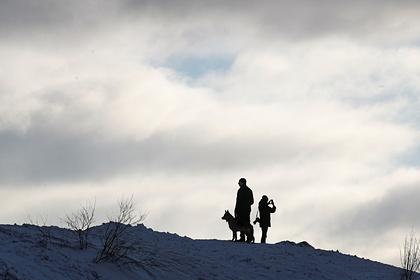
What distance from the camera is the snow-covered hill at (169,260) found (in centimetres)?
1572

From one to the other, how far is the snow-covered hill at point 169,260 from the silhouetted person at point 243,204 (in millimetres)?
1409

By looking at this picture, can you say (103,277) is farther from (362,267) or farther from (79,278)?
(362,267)

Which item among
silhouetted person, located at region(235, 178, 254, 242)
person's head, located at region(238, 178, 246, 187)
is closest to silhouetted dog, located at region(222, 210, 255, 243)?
silhouetted person, located at region(235, 178, 254, 242)

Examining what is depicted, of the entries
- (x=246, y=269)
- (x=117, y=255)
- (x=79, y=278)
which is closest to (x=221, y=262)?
(x=246, y=269)

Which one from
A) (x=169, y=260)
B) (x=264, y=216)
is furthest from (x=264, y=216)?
(x=169, y=260)

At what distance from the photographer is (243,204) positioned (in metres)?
25.2

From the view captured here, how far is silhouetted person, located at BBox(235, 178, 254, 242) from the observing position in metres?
25.2

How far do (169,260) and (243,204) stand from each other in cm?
685

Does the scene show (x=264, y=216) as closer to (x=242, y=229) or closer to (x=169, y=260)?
(x=242, y=229)

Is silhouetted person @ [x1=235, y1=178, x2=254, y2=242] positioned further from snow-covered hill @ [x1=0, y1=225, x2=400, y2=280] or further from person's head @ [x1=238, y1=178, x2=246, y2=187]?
snow-covered hill @ [x1=0, y1=225, x2=400, y2=280]

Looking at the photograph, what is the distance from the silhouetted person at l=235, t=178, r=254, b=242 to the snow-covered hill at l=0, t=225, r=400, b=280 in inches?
55.5

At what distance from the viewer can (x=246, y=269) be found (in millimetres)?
20078

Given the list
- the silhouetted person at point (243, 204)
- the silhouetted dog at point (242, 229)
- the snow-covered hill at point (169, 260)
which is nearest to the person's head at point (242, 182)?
the silhouetted person at point (243, 204)

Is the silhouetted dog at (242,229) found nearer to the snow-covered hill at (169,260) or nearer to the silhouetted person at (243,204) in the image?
the silhouetted person at (243,204)
